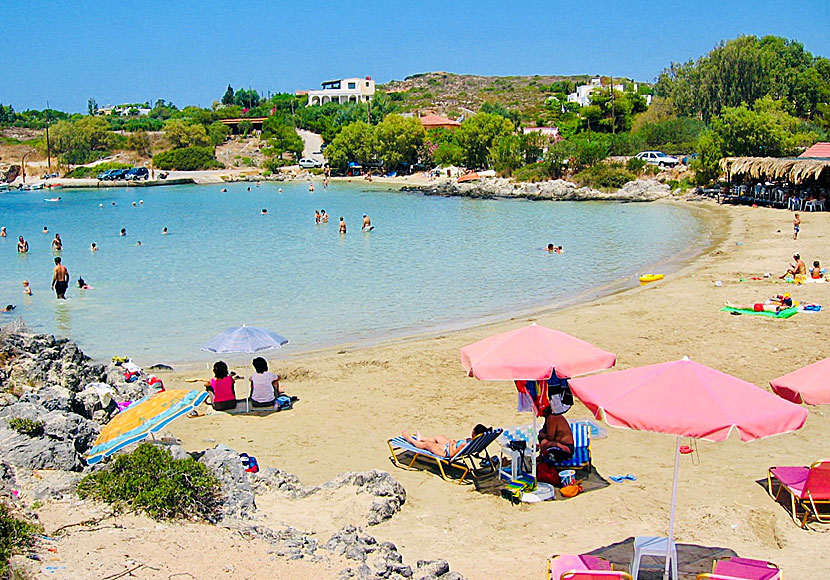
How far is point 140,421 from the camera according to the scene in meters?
8.78

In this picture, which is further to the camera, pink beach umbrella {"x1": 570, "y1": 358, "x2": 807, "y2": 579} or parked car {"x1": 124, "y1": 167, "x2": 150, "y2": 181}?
parked car {"x1": 124, "y1": 167, "x2": 150, "y2": 181}

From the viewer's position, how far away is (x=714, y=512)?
721 cm

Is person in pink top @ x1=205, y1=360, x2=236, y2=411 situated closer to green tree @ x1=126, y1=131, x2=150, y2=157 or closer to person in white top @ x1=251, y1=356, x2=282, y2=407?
person in white top @ x1=251, y1=356, x2=282, y2=407

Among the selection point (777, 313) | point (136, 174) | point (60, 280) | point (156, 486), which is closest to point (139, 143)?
point (136, 174)

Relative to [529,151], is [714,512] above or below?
below

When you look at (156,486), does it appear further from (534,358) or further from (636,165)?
(636,165)

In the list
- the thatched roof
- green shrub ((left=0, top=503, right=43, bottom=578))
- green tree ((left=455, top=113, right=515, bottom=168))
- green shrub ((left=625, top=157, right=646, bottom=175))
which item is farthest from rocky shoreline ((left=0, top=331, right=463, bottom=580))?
green tree ((left=455, top=113, right=515, bottom=168))

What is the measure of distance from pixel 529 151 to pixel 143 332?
2201 inches

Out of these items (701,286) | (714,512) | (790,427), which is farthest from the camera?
(701,286)

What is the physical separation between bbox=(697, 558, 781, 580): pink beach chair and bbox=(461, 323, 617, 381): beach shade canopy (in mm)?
2478

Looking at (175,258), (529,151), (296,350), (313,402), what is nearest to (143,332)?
(296,350)

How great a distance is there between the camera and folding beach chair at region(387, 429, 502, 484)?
8328 mm

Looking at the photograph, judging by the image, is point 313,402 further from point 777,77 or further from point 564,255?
point 777,77

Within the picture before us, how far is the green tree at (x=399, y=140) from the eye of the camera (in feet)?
280
